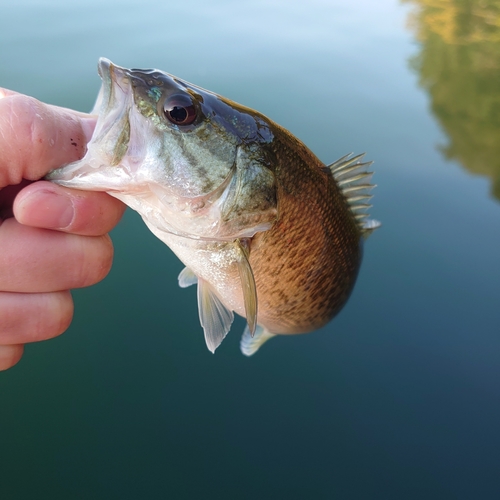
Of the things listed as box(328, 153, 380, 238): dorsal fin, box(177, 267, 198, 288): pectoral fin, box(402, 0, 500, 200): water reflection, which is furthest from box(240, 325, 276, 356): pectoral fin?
box(402, 0, 500, 200): water reflection

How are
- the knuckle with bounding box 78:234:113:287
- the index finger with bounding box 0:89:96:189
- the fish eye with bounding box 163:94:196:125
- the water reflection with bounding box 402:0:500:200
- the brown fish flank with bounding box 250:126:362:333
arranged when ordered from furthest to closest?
the water reflection with bounding box 402:0:500:200 < the brown fish flank with bounding box 250:126:362:333 < the knuckle with bounding box 78:234:113:287 < the fish eye with bounding box 163:94:196:125 < the index finger with bounding box 0:89:96:189

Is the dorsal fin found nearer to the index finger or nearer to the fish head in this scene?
the fish head

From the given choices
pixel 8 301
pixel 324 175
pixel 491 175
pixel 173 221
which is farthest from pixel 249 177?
pixel 491 175

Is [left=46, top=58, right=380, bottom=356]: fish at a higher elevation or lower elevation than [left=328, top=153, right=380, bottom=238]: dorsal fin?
lower

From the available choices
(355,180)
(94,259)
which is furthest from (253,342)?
(94,259)

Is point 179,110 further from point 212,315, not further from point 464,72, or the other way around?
point 464,72

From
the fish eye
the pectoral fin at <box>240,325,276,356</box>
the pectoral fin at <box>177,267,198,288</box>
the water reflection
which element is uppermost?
the water reflection

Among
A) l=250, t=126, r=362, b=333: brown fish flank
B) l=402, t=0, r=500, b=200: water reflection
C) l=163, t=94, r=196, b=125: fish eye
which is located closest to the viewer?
l=163, t=94, r=196, b=125: fish eye
